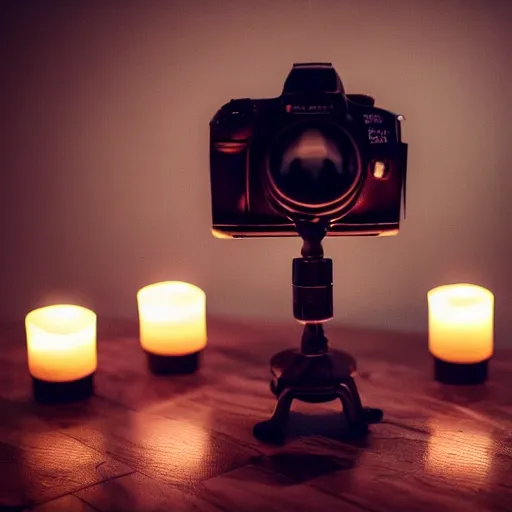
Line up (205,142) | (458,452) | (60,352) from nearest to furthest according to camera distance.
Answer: (458,452), (60,352), (205,142)

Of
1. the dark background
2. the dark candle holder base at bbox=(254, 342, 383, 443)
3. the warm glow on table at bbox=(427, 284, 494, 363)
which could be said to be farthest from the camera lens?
the dark background

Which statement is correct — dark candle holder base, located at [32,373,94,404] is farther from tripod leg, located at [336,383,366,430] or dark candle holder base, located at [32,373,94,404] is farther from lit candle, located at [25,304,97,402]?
tripod leg, located at [336,383,366,430]

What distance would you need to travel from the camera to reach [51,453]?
812 millimetres

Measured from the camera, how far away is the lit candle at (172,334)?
1.06 metres

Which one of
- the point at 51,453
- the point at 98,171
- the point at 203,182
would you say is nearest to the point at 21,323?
the point at 98,171

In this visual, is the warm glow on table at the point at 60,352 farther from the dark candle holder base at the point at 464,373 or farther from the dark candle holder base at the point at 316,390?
the dark candle holder base at the point at 464,373

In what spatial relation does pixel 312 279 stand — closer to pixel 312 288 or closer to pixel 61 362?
pixel 312 288

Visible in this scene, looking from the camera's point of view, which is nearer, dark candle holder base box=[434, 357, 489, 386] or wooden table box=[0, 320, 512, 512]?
wooden table box=[0, 320, 512, 512]

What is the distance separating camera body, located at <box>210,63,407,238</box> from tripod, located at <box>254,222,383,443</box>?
1.7 inches

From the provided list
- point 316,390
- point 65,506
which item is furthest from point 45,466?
point 316,390

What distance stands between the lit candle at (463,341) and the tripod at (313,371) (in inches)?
7.5

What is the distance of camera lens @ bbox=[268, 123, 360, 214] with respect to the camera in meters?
0.82

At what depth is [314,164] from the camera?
2.71 feet

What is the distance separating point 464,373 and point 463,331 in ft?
0.19
